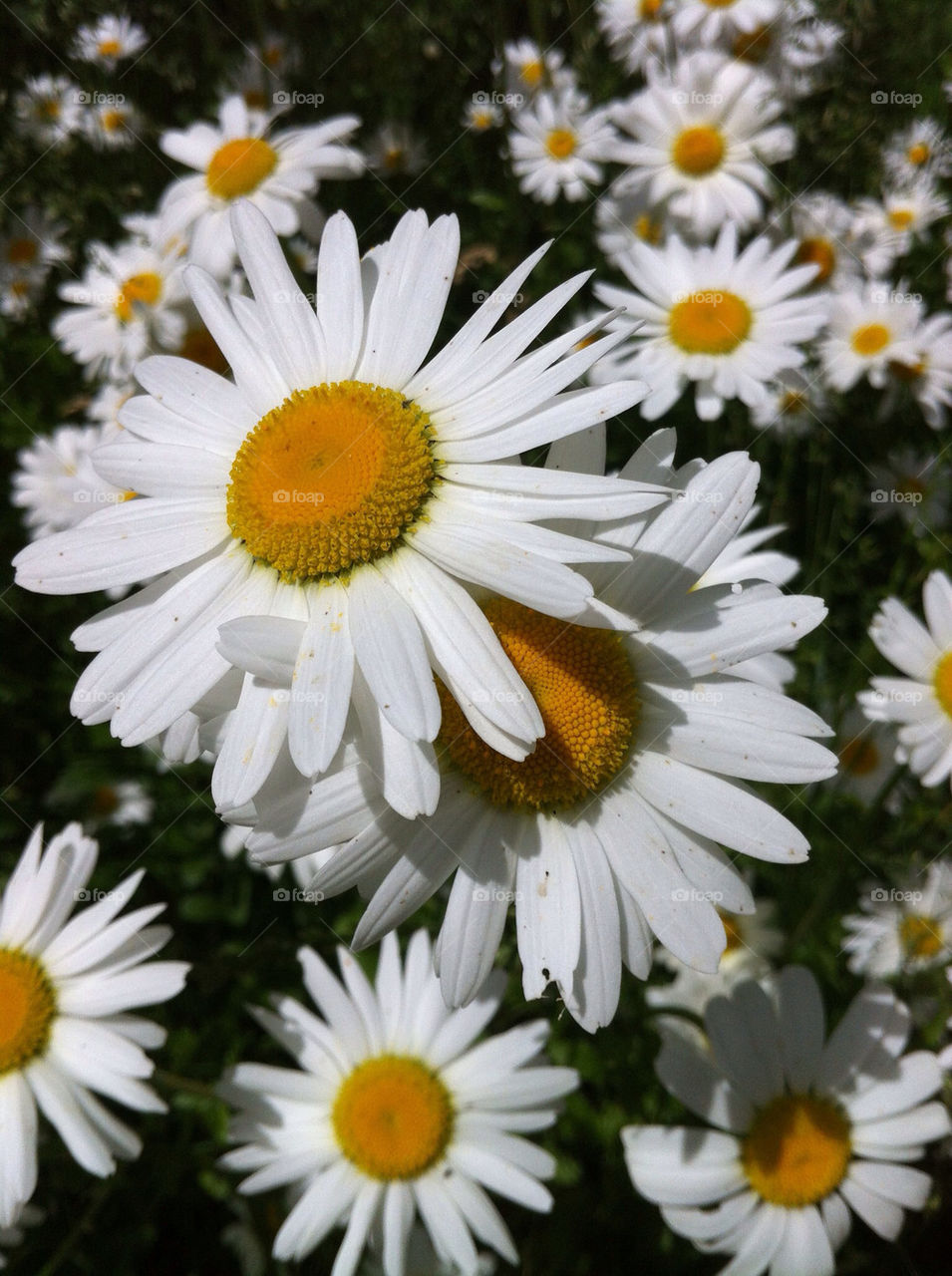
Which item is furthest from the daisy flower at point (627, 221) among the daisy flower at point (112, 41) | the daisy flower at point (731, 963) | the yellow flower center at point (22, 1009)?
the yellow flower center at point (22, 1009)

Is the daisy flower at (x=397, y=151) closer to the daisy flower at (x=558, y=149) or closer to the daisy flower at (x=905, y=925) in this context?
the daisy flower at (x=558, y=149)

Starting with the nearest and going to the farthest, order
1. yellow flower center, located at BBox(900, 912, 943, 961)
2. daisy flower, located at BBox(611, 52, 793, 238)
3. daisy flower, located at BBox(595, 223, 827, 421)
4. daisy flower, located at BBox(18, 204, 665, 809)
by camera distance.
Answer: daisy flower, located at BBox(18, 204, 665, 809) < yellow flower center, located at BBox(900, 912, 943, 961) < daisy flower, located at BBox(595, 223, 827, 421) < daisy flower, located at BBox(611, 52, 793, 238)

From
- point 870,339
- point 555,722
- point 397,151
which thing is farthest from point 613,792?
point 397,151

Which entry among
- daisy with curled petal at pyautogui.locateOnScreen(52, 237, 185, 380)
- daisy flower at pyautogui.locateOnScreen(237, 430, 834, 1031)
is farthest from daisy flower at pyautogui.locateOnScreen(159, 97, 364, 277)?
daisy flower at pyautogui.locateOnScreen(237, 430, 834, 1031)

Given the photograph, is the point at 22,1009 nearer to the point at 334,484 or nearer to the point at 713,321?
the point at 334,484

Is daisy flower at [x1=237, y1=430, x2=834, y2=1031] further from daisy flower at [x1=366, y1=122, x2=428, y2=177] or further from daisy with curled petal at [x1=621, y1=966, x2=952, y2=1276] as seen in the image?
daisy flower at [x1=366, y1=122, x2=428, y2=177]

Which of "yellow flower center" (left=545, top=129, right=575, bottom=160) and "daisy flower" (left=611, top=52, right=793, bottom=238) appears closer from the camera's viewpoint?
"daisy flower" (left=611, top=52, right=793, bottom=238)
